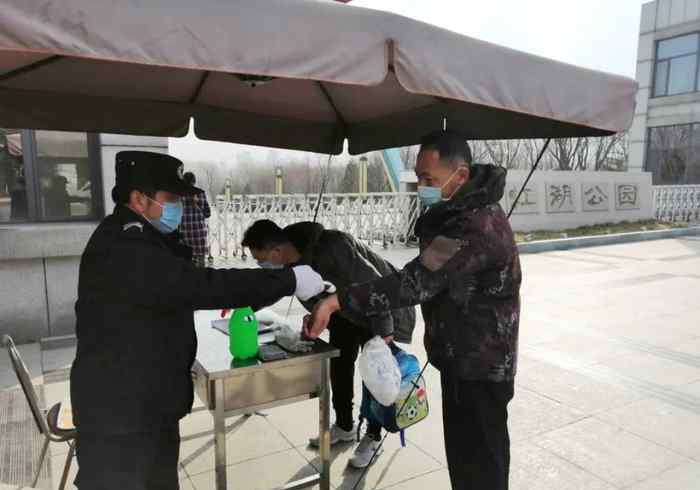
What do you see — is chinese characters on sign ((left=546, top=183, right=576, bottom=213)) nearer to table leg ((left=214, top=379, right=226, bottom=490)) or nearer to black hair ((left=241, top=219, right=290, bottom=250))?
black hair ((left=241, top=219, right=290, bottom=250))

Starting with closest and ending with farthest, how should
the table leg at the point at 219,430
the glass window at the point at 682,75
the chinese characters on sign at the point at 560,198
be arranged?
the table leg at the point at 219,430
the chinese characters on sign at the point at 560,198
the glass window at the point at 682,75

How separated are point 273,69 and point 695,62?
27.5 meters

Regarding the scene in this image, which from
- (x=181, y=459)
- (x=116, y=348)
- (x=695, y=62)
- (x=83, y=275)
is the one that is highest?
(x=695, y=62)

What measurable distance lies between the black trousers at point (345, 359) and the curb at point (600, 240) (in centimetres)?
960

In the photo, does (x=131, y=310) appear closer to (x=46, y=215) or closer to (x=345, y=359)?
(x=345, y=359)

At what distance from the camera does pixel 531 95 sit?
1912 millimetres

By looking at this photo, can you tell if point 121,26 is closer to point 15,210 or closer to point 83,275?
point 83,275

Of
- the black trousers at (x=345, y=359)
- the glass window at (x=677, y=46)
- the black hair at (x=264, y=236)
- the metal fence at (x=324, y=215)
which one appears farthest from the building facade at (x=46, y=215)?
the glass window at (x=677, y=46)

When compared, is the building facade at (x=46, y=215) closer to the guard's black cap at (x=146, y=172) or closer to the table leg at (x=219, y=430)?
the table leg at (x=219, y=430)

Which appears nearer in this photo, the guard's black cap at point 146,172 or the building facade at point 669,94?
the guard's black cap at point 146,172

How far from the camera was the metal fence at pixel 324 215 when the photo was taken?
10.6m

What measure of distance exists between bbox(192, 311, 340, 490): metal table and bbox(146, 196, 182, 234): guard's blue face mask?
0.66 metres

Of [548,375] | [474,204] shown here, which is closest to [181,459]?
[474,204]

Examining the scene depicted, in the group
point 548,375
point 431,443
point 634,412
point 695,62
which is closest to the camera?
point 431,443
